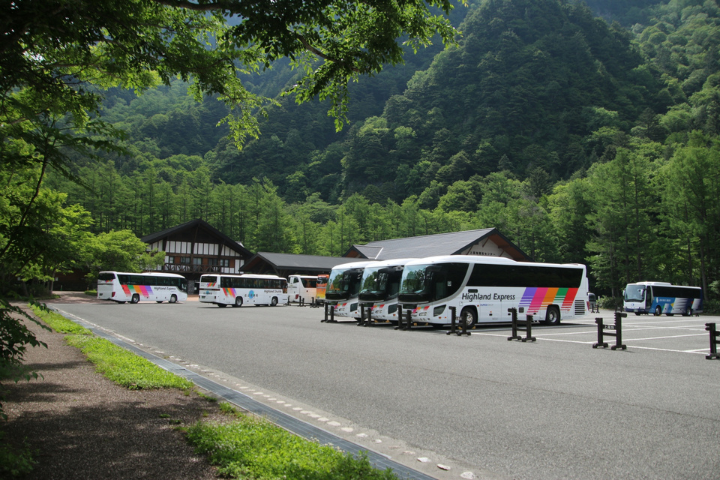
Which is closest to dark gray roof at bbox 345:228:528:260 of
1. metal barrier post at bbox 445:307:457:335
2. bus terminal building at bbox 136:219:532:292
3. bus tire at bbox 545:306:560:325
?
bus terminal building at bbox 136:219:532:292

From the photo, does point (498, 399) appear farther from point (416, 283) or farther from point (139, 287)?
point (139, 287)

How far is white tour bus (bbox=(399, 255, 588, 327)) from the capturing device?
57.3 feet

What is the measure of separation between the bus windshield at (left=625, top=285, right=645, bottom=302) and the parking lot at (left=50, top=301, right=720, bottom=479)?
24.9 metres

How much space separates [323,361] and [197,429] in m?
5.05

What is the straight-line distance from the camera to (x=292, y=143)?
112 metres

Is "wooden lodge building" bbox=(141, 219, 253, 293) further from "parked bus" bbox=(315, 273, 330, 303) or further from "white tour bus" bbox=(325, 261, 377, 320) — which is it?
"white tour bus" bbox=(325, 261, 377, 320)

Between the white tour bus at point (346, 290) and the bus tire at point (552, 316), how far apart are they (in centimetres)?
784

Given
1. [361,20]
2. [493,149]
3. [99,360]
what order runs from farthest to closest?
[493,149]
[99,360]
[361,20]

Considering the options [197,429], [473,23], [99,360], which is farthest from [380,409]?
[473,23]

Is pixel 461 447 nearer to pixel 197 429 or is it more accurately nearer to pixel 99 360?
pixel 197 429

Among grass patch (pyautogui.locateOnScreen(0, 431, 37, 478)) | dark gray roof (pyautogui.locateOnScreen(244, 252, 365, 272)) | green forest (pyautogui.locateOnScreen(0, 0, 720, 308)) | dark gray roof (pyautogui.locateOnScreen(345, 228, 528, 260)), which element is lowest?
grass patch (pyautogui.locateOnScreen(0, 431, 37, 478))

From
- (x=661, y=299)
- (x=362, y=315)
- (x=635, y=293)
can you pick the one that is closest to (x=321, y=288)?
(x=362, y=315)

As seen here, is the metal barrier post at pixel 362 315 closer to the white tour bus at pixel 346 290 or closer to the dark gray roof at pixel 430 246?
the white tour bus at pixel 346 290

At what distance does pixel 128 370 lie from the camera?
718 cm
